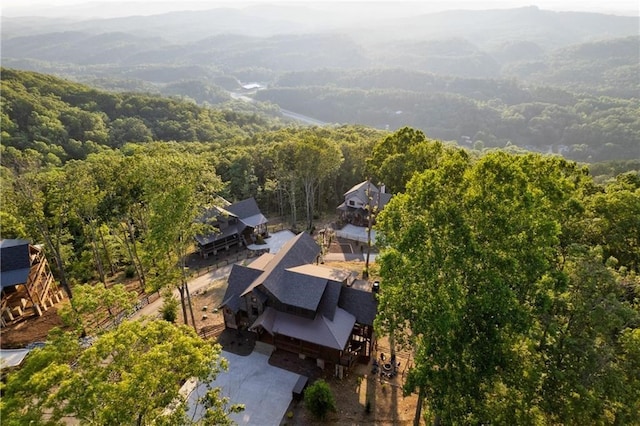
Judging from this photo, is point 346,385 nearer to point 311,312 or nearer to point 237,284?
point 311,312

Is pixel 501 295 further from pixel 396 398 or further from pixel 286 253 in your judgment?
pixel 286 253

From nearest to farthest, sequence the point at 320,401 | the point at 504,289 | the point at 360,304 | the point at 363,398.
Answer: the point at 504,289 → the point at 320,401 → the point at 363,398 → the point at 360,304

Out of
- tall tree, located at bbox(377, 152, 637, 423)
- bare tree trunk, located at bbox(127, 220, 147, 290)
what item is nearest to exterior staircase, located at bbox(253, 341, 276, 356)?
tall tree, located at bbox(377, 152, 637, 423)

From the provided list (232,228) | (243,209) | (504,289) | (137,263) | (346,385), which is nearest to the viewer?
(504,289)

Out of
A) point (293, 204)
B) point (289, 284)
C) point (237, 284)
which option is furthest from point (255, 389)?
point (293, 204)

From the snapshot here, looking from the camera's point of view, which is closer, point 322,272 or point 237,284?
point 322,272

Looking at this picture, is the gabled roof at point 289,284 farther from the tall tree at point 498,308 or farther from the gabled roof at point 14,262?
the gabled roof at point 14,262

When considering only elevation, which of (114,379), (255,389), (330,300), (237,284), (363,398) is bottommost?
(363,398)

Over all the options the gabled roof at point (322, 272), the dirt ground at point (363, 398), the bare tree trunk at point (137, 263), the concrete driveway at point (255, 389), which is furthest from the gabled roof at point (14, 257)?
the gabled roof at point (322, 272)
